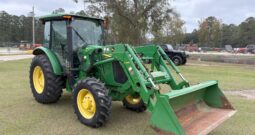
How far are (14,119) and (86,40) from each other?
7.32ft

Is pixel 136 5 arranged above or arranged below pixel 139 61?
above

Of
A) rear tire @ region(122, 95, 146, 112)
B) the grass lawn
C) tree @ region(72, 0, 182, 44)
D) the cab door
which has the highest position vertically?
tree @ region(72, 0, 182, 44)

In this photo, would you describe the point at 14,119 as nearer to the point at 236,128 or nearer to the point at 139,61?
the point at 139,61

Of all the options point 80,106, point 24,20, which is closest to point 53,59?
point 80,106

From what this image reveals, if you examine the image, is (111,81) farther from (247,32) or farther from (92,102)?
(247,32)

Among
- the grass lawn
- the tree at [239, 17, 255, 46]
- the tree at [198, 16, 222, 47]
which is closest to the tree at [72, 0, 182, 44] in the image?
the grass lawn

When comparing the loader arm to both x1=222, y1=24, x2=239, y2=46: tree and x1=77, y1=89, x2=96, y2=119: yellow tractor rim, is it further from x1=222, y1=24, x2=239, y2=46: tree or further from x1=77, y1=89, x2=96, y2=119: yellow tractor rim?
x1=222, y1=24, x2=239, y2=46: tree

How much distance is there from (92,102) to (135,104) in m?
1.41

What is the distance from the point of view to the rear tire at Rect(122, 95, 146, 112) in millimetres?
6722

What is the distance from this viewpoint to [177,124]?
4422 mm

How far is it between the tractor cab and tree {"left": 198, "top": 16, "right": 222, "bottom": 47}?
66288 millimetres

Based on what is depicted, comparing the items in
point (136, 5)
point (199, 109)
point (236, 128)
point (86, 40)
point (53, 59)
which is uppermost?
point (136, 5)

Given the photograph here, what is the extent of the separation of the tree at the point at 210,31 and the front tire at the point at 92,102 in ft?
222

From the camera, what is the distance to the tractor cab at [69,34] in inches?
262
